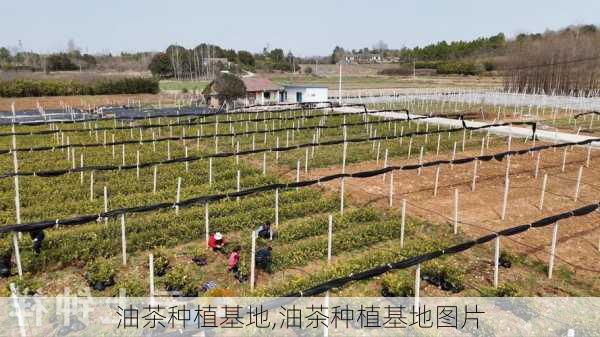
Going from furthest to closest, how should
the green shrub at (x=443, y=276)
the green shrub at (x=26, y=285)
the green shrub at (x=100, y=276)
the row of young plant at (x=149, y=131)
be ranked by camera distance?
the row of young plant at (x=149, y=131)
the green shrub at (x=443, y=276)
the green shrub at (x=100, y=276)
the green shrub at (x=26, y=285)

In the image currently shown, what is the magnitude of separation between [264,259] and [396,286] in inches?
93.2

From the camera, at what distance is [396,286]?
7461mm

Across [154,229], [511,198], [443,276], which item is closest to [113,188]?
Result: [154,229]

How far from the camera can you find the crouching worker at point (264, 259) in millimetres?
8305

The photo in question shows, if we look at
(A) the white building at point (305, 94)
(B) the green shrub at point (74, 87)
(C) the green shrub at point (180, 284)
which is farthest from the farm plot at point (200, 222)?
(B) the green shrub at point (74, 87)

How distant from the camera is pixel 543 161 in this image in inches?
715

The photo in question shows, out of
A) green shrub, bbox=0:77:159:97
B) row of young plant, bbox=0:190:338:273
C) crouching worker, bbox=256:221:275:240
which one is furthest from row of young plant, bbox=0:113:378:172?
green shrub, bbox=0:77:159:97

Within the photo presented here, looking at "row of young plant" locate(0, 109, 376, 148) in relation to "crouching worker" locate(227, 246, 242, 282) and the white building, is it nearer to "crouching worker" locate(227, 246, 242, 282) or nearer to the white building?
"crouching worker" locate(227, 246, 242, 282)

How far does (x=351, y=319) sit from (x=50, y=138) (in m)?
19.5

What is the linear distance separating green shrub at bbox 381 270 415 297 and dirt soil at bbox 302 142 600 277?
3.27 m

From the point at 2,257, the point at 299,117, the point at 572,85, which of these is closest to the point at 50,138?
the point at 299,117

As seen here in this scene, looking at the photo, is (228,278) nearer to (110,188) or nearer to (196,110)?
(110,188)

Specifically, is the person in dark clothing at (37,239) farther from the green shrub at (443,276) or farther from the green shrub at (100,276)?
the green shrub at (443,276)

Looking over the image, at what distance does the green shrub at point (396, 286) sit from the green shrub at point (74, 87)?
150 feet
